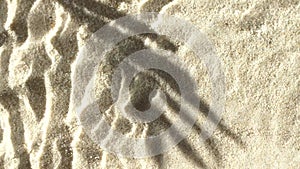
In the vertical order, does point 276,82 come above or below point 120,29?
below

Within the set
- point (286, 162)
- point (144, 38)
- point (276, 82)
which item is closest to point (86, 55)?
point (144, 38)

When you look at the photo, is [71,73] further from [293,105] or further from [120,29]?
[293,105]

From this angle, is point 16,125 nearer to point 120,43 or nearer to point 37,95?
point 37,95

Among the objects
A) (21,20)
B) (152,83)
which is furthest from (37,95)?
(152,83)

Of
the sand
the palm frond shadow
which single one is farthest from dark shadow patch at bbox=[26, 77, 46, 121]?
the palm frond shadow

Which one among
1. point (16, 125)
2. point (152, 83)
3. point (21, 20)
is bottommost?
point (152, 83)

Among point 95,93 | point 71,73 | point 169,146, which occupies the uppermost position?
point 71,73

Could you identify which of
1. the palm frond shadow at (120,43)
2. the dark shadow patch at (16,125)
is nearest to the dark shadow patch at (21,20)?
the palm frond shadow at (120,43)

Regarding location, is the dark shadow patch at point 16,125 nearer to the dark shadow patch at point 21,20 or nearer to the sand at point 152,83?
the sand at point 152,83
